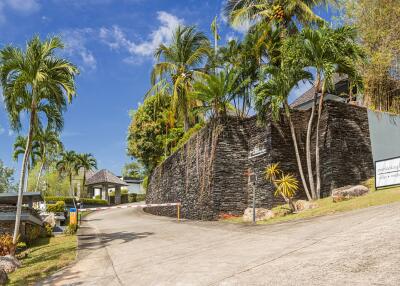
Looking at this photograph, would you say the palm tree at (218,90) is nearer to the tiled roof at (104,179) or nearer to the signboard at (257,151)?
A: the signboard at (257,151)

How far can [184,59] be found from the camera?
27.5m

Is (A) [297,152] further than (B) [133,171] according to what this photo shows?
No

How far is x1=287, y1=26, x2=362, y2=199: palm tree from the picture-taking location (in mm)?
15859

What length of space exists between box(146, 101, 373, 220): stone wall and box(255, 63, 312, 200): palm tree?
0.84 metres

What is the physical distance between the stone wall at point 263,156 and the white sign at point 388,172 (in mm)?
2746

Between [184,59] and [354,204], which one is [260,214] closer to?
[354,204]

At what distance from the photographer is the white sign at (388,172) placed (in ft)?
43.7

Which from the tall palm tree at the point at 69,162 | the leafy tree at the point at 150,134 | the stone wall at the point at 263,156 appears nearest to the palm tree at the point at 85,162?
the tall palm tree at the point at 69,162

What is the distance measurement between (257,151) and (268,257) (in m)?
10.9

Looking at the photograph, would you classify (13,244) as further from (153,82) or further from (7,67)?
(153,82)

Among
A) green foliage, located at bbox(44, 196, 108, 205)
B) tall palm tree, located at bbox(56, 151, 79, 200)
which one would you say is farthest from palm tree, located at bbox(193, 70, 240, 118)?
tall palm tree, located at bbox(56, 151, 79, 200)

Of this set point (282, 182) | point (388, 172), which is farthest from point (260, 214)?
point (388, 172)

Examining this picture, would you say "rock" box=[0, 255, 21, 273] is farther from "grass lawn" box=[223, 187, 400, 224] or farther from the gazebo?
the gazebo

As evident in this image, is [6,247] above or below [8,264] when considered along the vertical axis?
above
